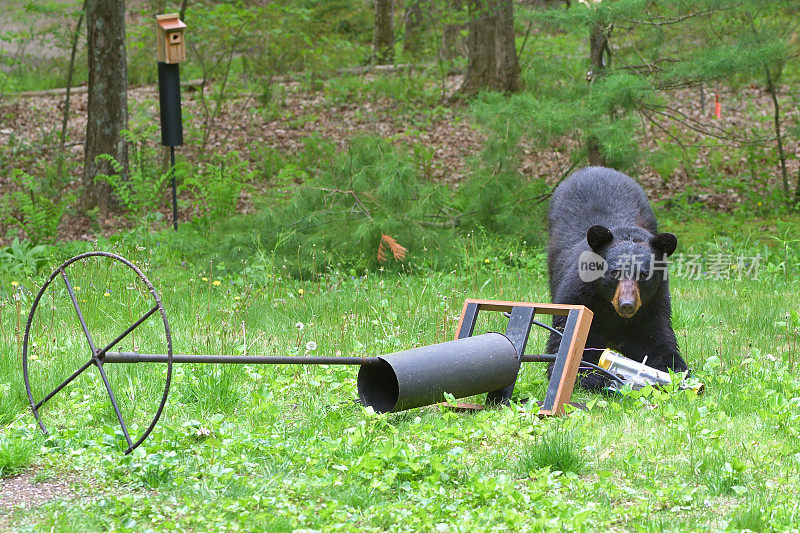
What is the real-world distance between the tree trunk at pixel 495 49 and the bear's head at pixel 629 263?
Result: 914cm

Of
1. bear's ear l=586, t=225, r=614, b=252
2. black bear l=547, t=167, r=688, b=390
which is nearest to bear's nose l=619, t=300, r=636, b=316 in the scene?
black bear l=547, t=167, r=688, b=390

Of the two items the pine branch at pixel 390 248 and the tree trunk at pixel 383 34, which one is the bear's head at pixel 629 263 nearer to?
the pine branch at pixel 390 248

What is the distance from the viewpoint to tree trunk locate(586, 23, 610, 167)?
26.5 ft

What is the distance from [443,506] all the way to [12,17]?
1734 centimetres

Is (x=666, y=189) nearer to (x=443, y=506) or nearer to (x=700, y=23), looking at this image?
(x=700, y=23)

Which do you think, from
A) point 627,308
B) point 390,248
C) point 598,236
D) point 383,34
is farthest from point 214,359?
point 383,34

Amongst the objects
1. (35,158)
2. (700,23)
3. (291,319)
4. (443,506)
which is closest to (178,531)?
(443,506)

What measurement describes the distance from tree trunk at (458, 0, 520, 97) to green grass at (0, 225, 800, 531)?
8565 mm

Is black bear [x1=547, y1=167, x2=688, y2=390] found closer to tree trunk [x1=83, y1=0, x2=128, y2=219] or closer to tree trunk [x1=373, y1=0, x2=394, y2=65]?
tree trunk [x1=83, y1=0, x2=128, y2=219]

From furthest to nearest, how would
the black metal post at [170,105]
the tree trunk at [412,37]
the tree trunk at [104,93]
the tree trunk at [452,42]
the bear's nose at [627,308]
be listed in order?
the tree trunk at [412,37] → the tree trunk at [452,42] → the tree trunk at [104,93] → the black metal post at [170,105] → the bear's nose at [627,308]

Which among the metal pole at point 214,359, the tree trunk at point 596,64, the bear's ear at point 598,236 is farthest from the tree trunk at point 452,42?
the metal pole at point 214,359

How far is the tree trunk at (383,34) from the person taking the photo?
1697 cm

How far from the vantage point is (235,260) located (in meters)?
7.86

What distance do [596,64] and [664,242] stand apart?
471 cm
